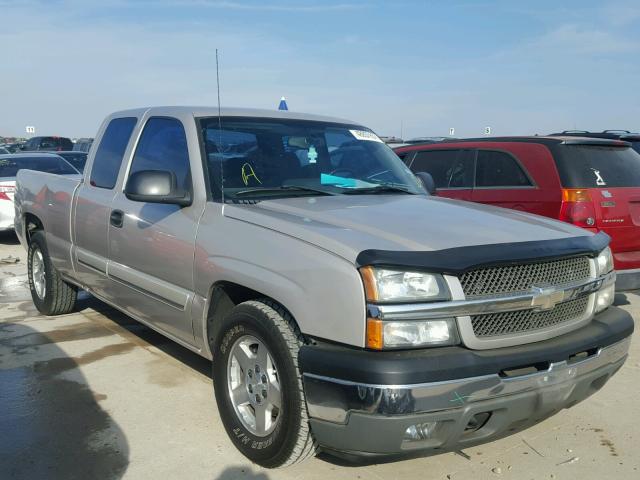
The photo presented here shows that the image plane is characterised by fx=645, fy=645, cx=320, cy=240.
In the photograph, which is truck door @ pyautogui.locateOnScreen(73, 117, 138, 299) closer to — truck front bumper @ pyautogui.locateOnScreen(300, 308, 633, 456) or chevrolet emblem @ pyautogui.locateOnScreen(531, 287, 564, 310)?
truck front bumper @ pyautogui.locateOnScreen(300, 308, 633, 456)

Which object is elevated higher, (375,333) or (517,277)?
(517,277)

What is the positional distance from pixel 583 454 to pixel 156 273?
8.75ft

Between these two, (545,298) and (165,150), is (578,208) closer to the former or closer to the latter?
(545,298)

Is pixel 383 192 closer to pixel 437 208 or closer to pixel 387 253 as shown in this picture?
pixel 437 208

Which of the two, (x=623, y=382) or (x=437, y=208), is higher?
(x=437, y=208)

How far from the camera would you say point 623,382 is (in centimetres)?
455

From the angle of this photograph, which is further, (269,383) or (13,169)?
(13,169)

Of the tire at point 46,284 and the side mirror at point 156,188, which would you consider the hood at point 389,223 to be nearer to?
the side mirror at point 156,188

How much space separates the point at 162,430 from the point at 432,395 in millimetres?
1870

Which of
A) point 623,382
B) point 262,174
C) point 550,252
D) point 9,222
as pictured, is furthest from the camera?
point 9,222

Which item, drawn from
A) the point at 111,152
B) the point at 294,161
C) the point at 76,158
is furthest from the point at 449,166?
the point at 76,158

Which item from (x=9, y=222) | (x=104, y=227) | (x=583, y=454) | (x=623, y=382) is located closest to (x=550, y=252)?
(x=583, y=454)

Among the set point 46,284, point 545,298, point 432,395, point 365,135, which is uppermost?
point 365,135

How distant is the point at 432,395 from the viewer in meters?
2.54
